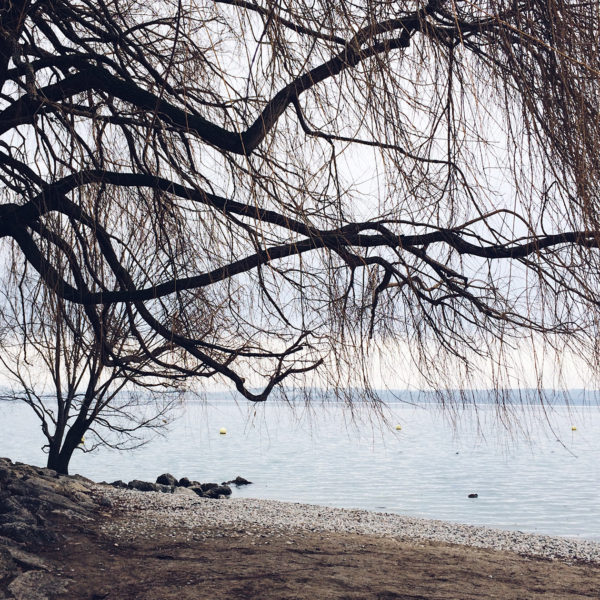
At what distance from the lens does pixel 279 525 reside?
25.9 ft

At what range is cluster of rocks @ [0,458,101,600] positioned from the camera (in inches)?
216

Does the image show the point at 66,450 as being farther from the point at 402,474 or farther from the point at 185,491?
the point at 402,474

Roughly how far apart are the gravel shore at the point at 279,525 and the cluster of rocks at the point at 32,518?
44 cm

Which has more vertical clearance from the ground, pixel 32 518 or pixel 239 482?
pixel 32 518

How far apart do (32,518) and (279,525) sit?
2640 mm

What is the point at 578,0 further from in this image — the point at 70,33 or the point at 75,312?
the point at 75,312

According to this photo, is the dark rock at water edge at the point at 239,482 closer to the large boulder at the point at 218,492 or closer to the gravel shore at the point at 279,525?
the large boulder at the point at 218,492

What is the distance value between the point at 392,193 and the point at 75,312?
2.62 meters

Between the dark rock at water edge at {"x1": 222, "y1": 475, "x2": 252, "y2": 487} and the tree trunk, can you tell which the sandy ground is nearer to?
the tree trunk

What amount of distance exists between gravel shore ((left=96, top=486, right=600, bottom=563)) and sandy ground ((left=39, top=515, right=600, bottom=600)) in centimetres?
23

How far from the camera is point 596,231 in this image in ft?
9.27

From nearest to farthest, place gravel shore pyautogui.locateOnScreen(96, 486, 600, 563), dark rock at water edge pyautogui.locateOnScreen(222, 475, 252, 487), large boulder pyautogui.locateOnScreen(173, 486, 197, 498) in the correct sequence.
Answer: gravel shore pyautogui.locateOnScreen(96, 486, 600, 563), large boulder pyautogui.locateOnScreen(173, 486, 197, 498), dark rock at water edge pyautogui.locateOnScreen(222, 475, 252, 487)

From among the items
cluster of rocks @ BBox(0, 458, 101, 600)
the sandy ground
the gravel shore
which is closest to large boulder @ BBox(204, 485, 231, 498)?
the gravel shore

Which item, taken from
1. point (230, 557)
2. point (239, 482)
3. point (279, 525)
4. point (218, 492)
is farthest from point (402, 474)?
point (230, 557)
